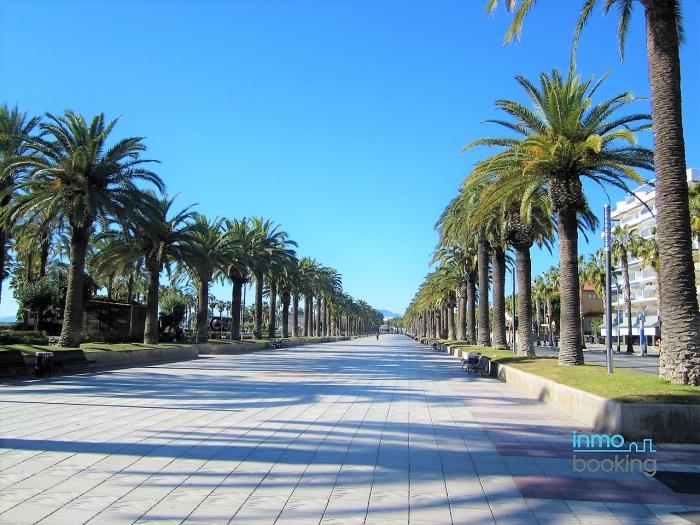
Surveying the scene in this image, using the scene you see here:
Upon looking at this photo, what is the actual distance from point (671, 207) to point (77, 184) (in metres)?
21.3

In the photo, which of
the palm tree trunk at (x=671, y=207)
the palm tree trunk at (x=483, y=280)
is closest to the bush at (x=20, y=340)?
the palm tree trunk at (x=483, y=280)

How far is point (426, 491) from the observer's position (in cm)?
636

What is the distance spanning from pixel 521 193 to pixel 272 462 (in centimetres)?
1641

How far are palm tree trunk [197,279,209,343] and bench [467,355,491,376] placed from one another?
63.4 feet

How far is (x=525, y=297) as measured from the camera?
79.9 feet

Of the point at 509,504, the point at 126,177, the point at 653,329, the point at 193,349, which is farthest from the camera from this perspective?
the point at 653,329

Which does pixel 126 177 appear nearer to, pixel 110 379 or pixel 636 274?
pixel 110 379

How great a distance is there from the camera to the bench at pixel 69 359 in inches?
745

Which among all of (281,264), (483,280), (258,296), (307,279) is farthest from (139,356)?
(307,279)

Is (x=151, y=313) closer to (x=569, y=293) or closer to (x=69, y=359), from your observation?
(x=69, y=359)

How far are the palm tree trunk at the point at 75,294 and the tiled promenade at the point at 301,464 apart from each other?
11.6m

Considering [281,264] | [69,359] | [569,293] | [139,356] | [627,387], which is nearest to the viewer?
[627,387]

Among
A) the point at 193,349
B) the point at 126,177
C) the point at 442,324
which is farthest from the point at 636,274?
the point at 126,177

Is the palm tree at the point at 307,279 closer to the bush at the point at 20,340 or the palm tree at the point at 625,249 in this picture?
the palm tree at the point at 625,249
